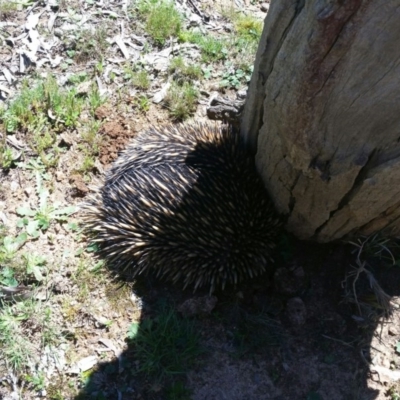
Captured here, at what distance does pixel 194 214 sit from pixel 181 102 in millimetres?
1440

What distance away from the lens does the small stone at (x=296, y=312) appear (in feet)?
11.5

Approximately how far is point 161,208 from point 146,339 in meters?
0.81

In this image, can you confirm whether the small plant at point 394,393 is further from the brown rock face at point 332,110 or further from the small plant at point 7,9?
the small plant at point 7,9

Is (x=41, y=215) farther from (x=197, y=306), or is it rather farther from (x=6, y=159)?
(x=197, y=306)

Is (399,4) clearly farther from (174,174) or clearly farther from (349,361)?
(349,361)

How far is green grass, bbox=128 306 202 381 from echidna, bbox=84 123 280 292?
28 centimetres

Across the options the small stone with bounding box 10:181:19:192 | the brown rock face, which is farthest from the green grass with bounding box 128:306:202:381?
the small stone with bounding box 10:181:19:192

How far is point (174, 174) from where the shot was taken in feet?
11.7

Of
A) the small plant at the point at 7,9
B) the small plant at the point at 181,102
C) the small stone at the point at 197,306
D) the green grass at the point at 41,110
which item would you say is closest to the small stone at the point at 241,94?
the small plant at the point at 181,102

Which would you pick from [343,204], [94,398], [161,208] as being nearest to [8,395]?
[94,398]

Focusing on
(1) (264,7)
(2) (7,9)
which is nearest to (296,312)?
(1) (264,7)

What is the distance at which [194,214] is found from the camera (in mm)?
3525

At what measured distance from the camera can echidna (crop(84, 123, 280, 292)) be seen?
353cm

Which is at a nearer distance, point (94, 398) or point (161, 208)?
point (94, 398)
